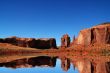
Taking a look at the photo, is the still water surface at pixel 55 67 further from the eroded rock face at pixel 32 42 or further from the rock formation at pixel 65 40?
the eroded rock face at pixel 32 42

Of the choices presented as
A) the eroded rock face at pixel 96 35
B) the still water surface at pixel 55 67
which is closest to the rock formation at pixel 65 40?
the eroded rock face at pixel 96 35

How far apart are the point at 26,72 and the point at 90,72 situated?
15.8ft

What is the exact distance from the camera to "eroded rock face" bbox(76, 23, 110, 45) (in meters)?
112

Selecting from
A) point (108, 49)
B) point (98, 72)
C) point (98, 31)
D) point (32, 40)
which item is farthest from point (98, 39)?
point (98, 72)

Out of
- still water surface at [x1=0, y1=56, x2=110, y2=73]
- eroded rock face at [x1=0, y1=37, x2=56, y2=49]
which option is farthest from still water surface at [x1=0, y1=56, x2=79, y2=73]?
eroded rock face at [x1=0, y1=37, x2=56, y2=49]

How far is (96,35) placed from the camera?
4626 inches

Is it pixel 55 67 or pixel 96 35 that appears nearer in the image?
pixel 55 67

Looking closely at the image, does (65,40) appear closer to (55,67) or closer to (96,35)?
(96,35)

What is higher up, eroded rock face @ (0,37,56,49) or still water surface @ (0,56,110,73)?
eroded rock face @ (0,37,56,49)

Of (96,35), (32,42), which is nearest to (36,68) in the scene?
(96,35)

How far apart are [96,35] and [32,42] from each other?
7862 centimetres

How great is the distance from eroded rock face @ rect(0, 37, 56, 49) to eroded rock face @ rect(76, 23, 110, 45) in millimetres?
62959

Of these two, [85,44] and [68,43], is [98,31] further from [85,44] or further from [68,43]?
[68,43]

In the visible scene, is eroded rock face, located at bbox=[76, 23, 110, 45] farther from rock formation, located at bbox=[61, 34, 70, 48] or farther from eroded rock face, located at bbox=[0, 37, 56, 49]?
eroded rock face, located at bbox=[0, 37, 56, 49]
